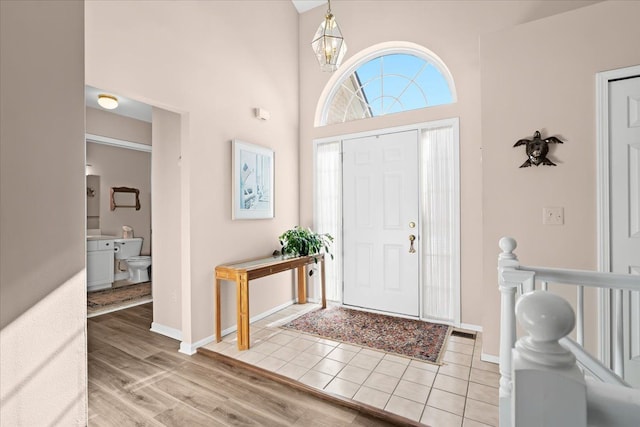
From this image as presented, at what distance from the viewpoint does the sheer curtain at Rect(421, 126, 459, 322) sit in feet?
11.0

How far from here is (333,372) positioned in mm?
2434

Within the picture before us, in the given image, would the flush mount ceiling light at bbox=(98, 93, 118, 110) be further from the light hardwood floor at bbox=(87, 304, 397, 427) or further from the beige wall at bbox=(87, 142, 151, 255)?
the light hardwood floor at bbox=(87, 304, 397, 427)

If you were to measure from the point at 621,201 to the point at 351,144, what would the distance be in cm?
260

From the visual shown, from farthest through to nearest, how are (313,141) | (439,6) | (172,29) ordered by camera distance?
(313,141) < (439,6) < (172,29)

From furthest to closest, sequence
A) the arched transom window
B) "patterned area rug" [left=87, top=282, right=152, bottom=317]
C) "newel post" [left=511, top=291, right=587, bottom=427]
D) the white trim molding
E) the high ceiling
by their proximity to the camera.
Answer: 1. the white trim molding
2. the high ceiling
3. "patterned area rug" [left=87, top=282, right=152, bottom=317]
4. the arched transom window
5. "newel post" [left=511, top=291, right=587, bottom=427]

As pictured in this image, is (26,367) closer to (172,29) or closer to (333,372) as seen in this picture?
(333,372)

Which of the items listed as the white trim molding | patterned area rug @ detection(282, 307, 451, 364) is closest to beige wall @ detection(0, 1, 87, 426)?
patterned area rug @ detection(282, 307, 451, 364)

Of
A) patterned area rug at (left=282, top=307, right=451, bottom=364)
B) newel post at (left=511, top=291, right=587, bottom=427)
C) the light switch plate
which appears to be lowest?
patterned area rug at (left=282, top=307, right=451, bottom=364)

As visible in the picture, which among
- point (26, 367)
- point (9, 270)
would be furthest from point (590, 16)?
point (26, 367)

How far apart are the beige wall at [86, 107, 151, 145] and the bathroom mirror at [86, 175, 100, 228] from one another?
1064 millimetres

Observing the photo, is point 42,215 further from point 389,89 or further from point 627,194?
point 389,89

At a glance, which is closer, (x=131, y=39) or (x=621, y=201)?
(x=621, y=201)

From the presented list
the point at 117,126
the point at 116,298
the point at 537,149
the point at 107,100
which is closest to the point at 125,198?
→ the point at 117,126

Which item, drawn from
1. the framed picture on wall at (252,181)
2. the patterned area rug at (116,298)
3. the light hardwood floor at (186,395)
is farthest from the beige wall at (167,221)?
the patterned area rug at (116,298)
